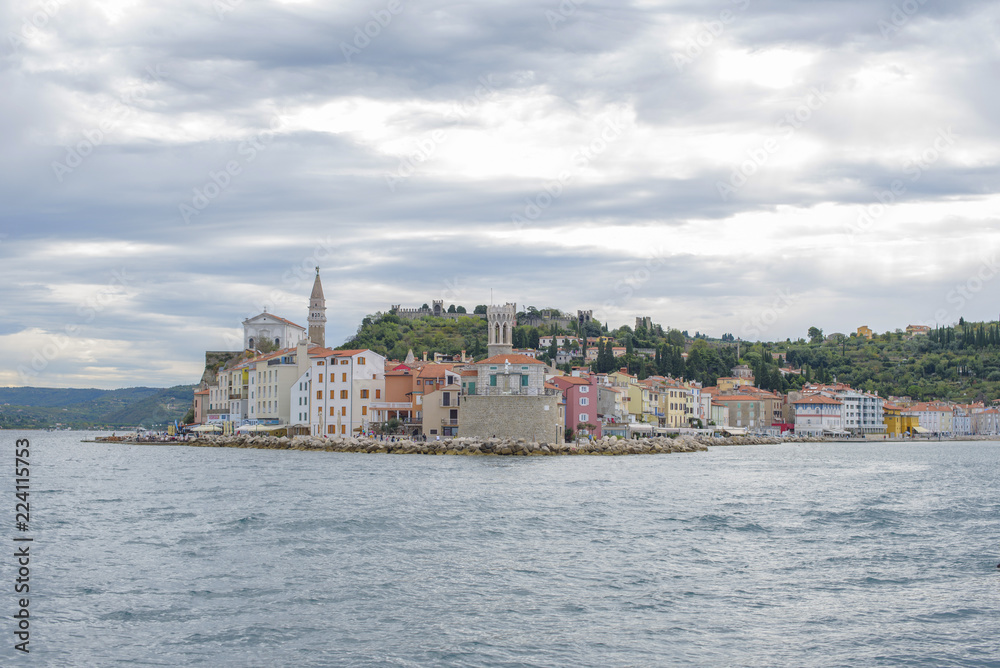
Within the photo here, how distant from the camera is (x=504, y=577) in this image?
14.1 m

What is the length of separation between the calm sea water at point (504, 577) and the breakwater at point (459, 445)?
57.9 feet

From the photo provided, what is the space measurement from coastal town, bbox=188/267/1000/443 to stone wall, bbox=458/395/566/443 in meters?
0.05

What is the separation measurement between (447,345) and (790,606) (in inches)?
3652

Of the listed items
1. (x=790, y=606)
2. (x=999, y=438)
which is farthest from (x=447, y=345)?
(x=790, y=606)

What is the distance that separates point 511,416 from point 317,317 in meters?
32.7

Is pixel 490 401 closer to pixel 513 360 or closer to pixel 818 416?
pixel 513 360

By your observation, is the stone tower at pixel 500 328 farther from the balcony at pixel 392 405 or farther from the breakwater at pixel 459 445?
the breakwater at pixel 459 445

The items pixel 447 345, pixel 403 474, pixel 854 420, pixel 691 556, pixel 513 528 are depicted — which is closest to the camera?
pixel 691 556

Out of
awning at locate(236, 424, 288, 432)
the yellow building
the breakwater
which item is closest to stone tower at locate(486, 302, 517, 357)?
the breakwater

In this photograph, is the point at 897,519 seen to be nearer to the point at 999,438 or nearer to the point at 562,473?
the point at 562,473

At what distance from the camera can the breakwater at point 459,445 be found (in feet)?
148

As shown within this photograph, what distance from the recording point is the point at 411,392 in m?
53.5

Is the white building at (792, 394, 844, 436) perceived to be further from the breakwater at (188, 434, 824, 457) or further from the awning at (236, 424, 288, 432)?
the awning at (236, 424, 288, 432)

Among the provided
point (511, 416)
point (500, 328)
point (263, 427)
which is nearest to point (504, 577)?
point (511, 416)
